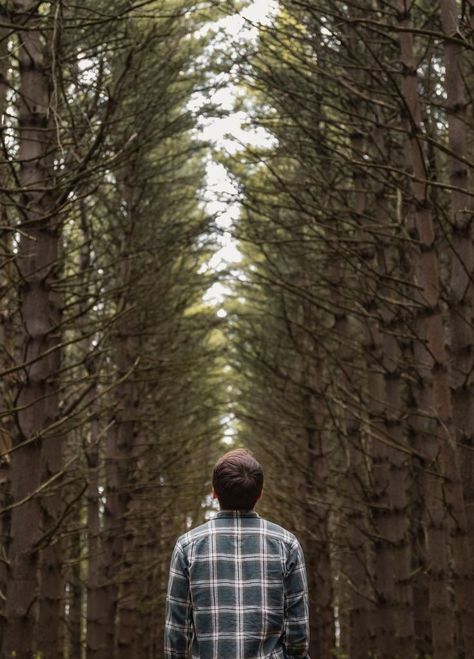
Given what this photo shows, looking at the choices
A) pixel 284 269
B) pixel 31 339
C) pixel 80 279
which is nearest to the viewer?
pixel 31 339

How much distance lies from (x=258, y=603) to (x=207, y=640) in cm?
20

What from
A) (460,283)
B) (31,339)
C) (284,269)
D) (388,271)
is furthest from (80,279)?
(284,269)

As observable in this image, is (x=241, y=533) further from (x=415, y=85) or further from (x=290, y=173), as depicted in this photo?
(x=290, y=173)

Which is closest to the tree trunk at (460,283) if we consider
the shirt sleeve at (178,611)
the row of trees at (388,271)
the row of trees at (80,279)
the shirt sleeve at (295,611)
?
the row of trees at (388,271)

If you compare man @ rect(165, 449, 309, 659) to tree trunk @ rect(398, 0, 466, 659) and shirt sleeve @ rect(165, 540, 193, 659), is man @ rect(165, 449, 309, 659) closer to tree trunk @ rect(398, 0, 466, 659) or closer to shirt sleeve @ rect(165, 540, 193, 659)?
shirt sleeve @ rect(165, 540, 193, 659)

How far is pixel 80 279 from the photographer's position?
7.32 m

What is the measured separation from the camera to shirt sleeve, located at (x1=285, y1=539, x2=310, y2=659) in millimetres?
2971

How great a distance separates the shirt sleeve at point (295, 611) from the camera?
9.75ft

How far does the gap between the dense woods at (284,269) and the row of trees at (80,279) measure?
0.03m

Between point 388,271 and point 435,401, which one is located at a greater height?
point 388,271

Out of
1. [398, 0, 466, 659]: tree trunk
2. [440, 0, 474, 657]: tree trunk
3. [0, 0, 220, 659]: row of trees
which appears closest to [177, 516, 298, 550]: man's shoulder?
[0, 0, 220, 659]: row of trees

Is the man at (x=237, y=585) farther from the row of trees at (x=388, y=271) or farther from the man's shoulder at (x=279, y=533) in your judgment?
the row of trees at (x=388, y=271)

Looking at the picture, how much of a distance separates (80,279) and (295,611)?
15.6 ft

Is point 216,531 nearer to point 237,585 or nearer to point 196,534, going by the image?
point 196,534
